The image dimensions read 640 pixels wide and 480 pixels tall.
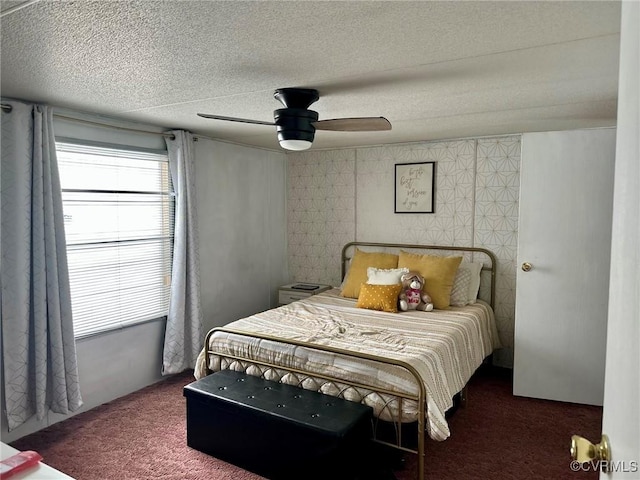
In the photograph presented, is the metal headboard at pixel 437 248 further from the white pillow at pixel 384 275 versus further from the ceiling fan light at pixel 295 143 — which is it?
the ceiling fan light at pixel 295 143

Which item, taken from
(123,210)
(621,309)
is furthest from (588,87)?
(123,210)

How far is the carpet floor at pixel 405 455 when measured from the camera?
2543mm

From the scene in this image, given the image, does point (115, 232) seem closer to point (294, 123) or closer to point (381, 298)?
point (294, 123)

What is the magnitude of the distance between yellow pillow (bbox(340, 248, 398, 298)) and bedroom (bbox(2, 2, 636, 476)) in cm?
35

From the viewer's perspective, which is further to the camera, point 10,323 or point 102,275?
point 102,275

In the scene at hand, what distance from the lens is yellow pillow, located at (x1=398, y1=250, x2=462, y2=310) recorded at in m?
3.80

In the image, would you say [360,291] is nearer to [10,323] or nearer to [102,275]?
[102,275]

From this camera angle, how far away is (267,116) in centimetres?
321

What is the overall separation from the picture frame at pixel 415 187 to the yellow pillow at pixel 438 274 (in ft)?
1.98

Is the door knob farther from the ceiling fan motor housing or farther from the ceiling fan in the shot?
the ceiling fan motor housing

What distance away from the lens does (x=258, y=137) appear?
4.15 metres

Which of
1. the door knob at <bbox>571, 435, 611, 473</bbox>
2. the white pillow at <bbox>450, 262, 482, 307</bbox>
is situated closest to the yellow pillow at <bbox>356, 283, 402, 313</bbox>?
the white pillow at <bbox>450, 262, 482, 307</bbox>

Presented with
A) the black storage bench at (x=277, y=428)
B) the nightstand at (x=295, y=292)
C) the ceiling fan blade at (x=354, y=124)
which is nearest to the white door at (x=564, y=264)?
the ceiling fan blade at (x=354, y=124)

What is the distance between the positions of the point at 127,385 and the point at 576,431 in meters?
3.34
